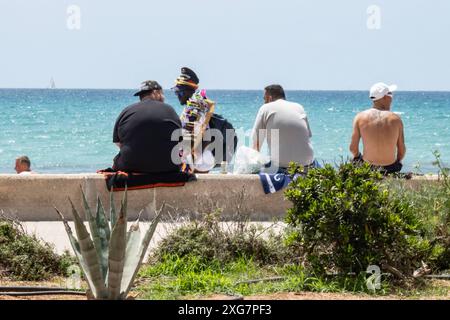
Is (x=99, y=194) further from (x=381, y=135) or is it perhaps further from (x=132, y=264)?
(x=132, y=264)

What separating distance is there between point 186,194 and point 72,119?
4768 centimetres

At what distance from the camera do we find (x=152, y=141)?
9898mm

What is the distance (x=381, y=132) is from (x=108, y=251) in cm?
548

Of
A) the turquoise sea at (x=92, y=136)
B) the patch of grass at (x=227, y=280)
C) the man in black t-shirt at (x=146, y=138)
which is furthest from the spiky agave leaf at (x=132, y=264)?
A: the turquoise sea at (x=92, y=136)

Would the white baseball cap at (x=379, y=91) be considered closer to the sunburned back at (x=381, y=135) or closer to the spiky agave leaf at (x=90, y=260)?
the sunburned back at (x=381, y=135)

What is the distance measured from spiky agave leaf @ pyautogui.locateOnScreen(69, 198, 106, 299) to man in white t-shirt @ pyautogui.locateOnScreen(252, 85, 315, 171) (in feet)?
16.6

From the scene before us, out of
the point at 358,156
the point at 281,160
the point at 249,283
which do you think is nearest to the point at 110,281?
the point at 249,283

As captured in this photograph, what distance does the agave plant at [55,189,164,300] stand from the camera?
17.0 feet

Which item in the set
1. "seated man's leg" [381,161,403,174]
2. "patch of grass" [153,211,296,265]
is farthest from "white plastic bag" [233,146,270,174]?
"patch of grass" [153,211,296,265]

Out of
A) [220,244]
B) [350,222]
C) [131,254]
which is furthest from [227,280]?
[131,254]

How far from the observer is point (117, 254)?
17.2 feet

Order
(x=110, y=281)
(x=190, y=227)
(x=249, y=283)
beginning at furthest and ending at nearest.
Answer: (x=190, y=227), (x=249, y=283), (x=110, y=281)

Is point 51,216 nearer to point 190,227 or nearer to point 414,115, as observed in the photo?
point 190,227
